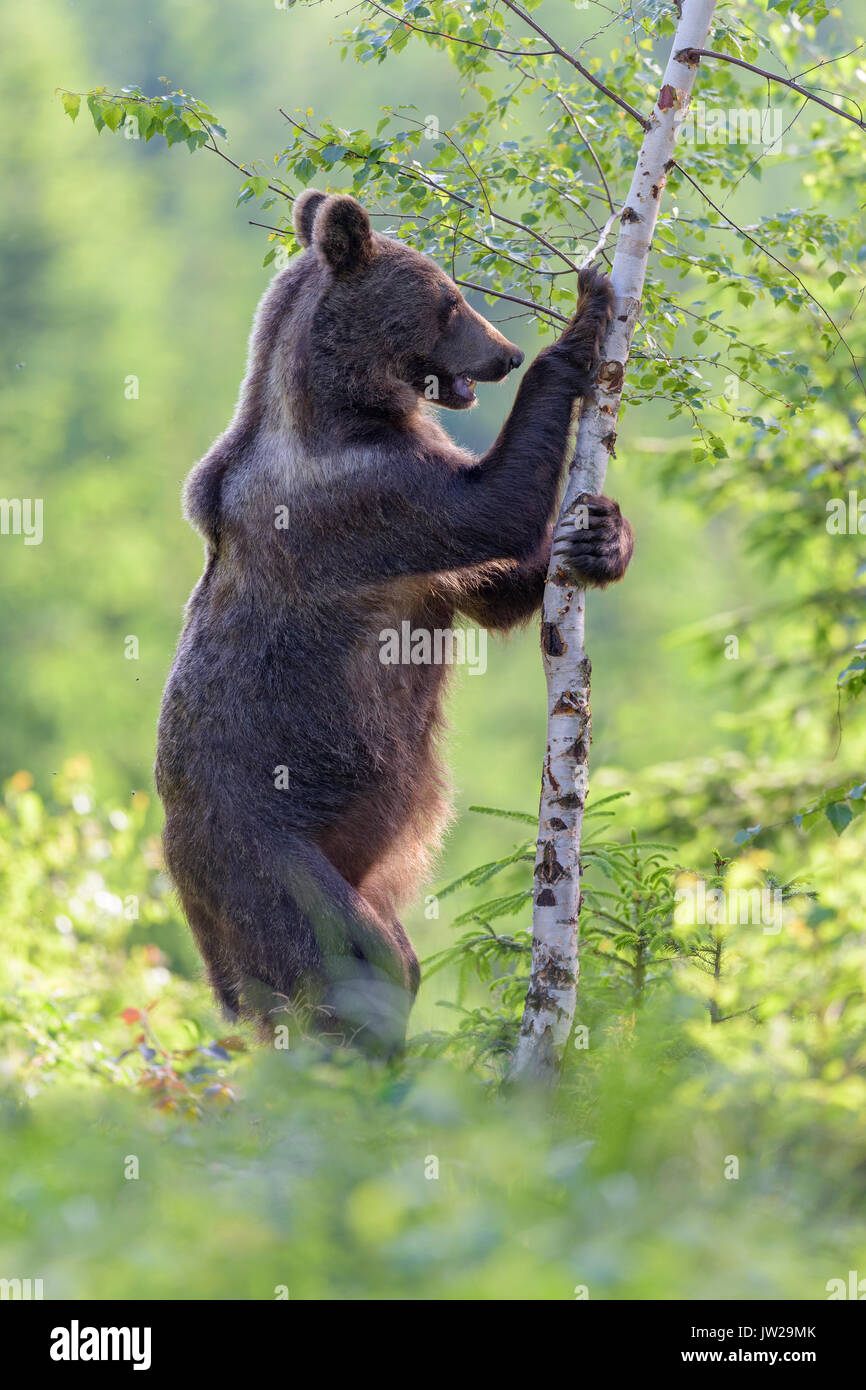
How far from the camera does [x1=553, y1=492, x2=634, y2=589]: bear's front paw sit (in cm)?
399

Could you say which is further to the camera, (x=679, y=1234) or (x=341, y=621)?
(x=341, y=621)

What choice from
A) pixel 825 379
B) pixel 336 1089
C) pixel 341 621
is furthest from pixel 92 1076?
pixel 825 379

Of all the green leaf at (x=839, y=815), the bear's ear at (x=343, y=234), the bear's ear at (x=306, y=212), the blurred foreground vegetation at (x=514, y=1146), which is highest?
the bear's ear at (x=306, y=212)

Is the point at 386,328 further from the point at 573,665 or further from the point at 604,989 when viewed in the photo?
the point at 604,989

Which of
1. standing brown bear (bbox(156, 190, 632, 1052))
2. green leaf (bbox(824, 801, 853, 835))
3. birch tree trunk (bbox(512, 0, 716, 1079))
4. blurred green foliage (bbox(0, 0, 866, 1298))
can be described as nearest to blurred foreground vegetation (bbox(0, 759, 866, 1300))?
blurred green foliage (bbox(0, 0, 866, 1298))

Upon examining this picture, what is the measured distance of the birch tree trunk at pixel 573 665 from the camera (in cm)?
384

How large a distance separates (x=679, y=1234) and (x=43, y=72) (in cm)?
1820

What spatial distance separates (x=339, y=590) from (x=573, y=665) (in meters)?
0.93

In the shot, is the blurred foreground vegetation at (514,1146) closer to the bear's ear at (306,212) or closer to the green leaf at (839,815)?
the green leaf at (839,815)

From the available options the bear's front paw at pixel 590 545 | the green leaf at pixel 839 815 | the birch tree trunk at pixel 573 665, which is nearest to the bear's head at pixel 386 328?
the birch tree trunk at pixel 573 665

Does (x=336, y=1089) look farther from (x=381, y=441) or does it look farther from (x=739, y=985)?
(x=381, y=441)

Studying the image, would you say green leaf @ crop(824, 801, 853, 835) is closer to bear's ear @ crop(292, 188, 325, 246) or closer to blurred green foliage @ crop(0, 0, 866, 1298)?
blurred green foliage @ crop(0, 0, 866, 1298)

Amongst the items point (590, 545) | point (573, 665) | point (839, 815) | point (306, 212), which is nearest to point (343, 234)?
point (306, 212)
